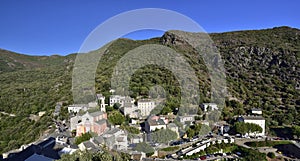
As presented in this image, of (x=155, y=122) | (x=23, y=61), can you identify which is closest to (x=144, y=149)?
(x=155, y=122)

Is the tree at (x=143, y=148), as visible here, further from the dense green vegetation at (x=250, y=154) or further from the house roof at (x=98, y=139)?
the dense green vegetation at (x=250, y=154)

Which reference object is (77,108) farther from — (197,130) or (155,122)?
(197,130)

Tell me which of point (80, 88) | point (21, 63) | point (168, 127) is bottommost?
point (168, 127)

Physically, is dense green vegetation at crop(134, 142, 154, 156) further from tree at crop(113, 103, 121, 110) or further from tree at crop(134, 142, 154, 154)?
tree at crop(113, 103, 121, 110)

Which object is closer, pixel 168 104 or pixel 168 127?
pixel 168 127

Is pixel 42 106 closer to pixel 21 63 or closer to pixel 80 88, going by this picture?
pixel 80 88

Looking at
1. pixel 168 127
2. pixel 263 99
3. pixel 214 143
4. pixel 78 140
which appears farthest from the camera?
pixel 263 99

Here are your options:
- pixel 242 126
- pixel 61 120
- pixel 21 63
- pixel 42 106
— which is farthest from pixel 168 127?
pixel 21 63

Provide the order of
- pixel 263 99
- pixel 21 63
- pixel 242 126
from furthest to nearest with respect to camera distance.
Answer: pixel 21 63
pixel 263 99
pixel 242 126
